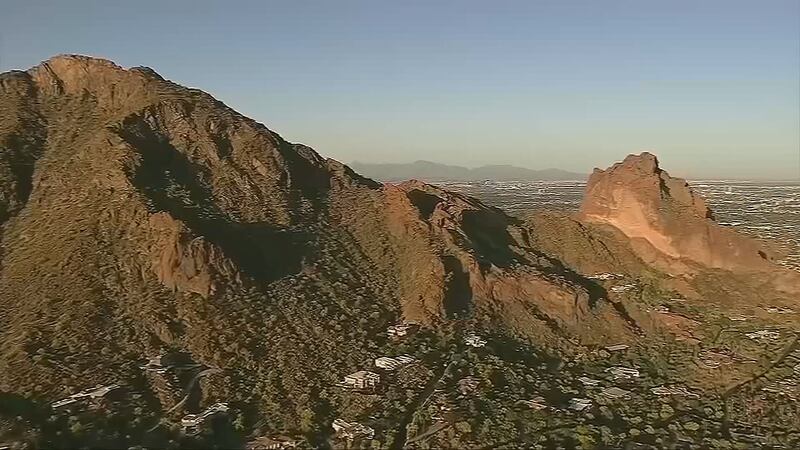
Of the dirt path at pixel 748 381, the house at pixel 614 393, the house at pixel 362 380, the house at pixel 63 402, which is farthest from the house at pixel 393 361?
the dirt path at pixel 748 381

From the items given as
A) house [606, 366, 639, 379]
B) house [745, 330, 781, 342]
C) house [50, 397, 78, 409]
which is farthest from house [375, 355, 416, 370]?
house [745, 330, 781, 342]

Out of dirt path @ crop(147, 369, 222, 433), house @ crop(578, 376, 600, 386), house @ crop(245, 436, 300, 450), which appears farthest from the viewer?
house @ crop(578, 376, 600, 386)

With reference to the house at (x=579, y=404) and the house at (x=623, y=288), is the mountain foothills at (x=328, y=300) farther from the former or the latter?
the house at (x=623, y=288)

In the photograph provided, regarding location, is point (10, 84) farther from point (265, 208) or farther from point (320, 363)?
point (320, 363)

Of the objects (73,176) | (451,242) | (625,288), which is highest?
(73,176)

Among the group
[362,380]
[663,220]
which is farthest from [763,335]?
[362,380]

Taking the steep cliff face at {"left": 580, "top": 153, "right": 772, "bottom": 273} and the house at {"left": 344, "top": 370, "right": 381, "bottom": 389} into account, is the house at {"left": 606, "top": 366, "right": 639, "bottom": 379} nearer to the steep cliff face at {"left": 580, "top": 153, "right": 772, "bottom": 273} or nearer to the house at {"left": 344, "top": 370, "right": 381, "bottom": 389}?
the steep cliff face at {"left": 580, "top": 153, "right": 772, "bottom": 273}

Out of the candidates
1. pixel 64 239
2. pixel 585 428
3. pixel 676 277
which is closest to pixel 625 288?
pixel 676 277
